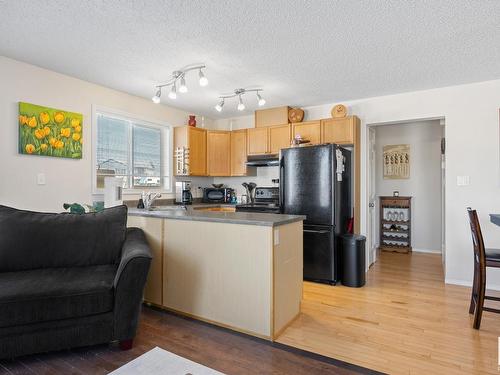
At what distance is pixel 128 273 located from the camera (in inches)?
78.7

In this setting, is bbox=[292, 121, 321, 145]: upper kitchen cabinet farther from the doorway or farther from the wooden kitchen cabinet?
the doorway

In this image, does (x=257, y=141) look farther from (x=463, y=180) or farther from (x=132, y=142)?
(x=463, y=180)

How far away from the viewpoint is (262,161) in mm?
4789

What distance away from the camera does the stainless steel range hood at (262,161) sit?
4.74 metres

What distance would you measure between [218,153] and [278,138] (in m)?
1.10

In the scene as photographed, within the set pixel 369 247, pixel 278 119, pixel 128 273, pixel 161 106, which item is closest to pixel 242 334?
pixel 128 273

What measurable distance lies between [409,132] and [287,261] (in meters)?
4.41

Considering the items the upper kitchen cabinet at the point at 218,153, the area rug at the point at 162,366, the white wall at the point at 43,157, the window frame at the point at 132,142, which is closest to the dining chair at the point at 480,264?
the area rug at the point at 162,366

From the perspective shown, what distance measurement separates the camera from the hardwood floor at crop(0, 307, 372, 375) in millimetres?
1845

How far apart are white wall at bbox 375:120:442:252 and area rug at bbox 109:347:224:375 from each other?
4.97m

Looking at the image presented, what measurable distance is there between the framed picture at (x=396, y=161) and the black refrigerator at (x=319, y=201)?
2332 mm

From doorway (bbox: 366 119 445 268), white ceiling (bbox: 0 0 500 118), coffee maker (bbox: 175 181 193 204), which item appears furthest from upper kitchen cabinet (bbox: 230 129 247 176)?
doorway (bbox: 366 119 445 268)

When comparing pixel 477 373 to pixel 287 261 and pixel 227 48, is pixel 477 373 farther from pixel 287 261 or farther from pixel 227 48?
pixel 227 48

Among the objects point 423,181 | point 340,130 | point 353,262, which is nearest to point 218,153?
point 340,130
